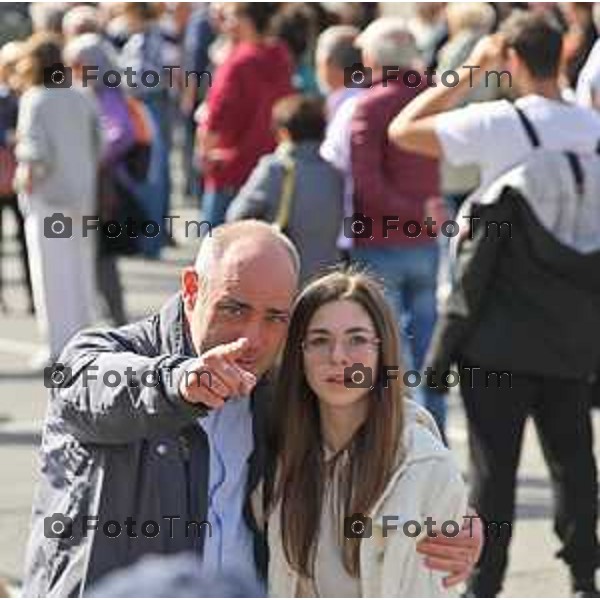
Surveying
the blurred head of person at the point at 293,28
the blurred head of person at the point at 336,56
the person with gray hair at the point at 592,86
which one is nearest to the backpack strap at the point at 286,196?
the blurred head of person at the point at 336,56

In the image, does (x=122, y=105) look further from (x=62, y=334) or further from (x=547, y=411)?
(x=547, y=411)

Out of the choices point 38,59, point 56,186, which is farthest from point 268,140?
→ point 38,59

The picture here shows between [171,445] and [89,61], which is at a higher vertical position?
[89,61]

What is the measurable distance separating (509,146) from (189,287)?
2690 mm

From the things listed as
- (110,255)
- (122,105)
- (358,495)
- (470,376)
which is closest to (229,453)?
(358,495)

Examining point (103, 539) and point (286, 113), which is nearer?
point (103, 539)

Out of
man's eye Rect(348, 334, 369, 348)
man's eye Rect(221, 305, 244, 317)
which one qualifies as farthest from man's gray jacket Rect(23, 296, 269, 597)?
man's eye Rect(348, 334, 369, 348)

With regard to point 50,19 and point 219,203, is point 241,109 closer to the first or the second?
point 219,203

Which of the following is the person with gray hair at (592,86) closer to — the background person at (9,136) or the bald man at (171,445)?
the bald man at (171,445)

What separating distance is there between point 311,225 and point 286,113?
0.48 metres

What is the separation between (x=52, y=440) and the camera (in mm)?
3789

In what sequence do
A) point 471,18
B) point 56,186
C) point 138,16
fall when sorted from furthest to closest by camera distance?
point 138,16
point 471,18
point 56,186

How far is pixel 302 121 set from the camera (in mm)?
8492

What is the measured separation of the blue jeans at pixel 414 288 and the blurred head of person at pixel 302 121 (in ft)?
1.67
